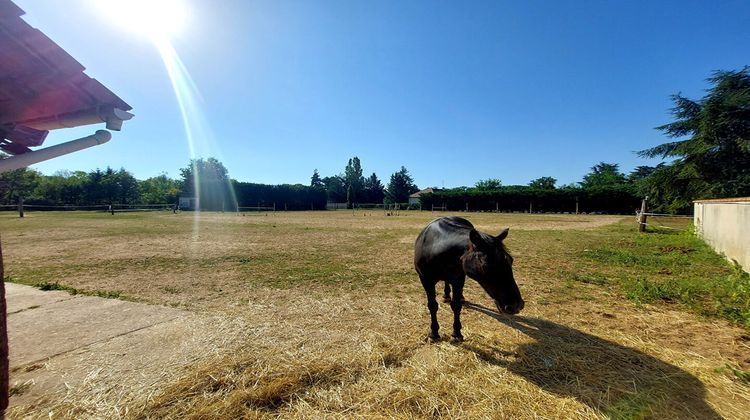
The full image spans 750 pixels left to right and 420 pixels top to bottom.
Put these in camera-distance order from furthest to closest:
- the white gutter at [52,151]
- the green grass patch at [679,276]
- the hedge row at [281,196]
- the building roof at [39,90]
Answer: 1. the hedge row at [281,196]
2. the green grass patch at [679,276]
3. the white gutter at [52,151]
4. the building roof at [39,90]

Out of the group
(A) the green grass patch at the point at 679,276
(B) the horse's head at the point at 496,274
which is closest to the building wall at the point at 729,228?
(A) the green grass patch at the point at 679,276

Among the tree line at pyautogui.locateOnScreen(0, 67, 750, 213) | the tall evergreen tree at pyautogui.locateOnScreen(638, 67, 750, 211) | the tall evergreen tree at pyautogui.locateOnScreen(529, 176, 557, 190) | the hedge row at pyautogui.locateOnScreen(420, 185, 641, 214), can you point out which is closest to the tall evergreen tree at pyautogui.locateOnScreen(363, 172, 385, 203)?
the tree line at pyautogui.locateOnScreen(0, 67, 750, 213)

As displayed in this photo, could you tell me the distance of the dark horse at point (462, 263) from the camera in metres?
2.82

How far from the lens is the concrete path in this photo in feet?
8.31

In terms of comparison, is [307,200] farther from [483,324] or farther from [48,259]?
[483,324]

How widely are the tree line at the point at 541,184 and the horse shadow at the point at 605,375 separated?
26975mm

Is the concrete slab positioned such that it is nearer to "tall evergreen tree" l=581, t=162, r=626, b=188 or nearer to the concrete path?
the concrete path

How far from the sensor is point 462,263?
3.13 metres

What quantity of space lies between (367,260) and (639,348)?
642 cm

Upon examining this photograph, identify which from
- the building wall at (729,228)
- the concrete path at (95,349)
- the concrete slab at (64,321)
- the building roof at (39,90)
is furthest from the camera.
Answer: the building wall at (729,228)

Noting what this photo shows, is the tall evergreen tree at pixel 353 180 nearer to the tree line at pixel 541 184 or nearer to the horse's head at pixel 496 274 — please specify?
the tree line at pixel 541 184

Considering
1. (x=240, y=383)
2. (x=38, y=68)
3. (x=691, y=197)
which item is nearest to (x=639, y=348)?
(x=240, y=383)

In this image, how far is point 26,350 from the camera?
10.7 feet

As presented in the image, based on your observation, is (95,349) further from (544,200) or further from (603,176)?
(603,176)
